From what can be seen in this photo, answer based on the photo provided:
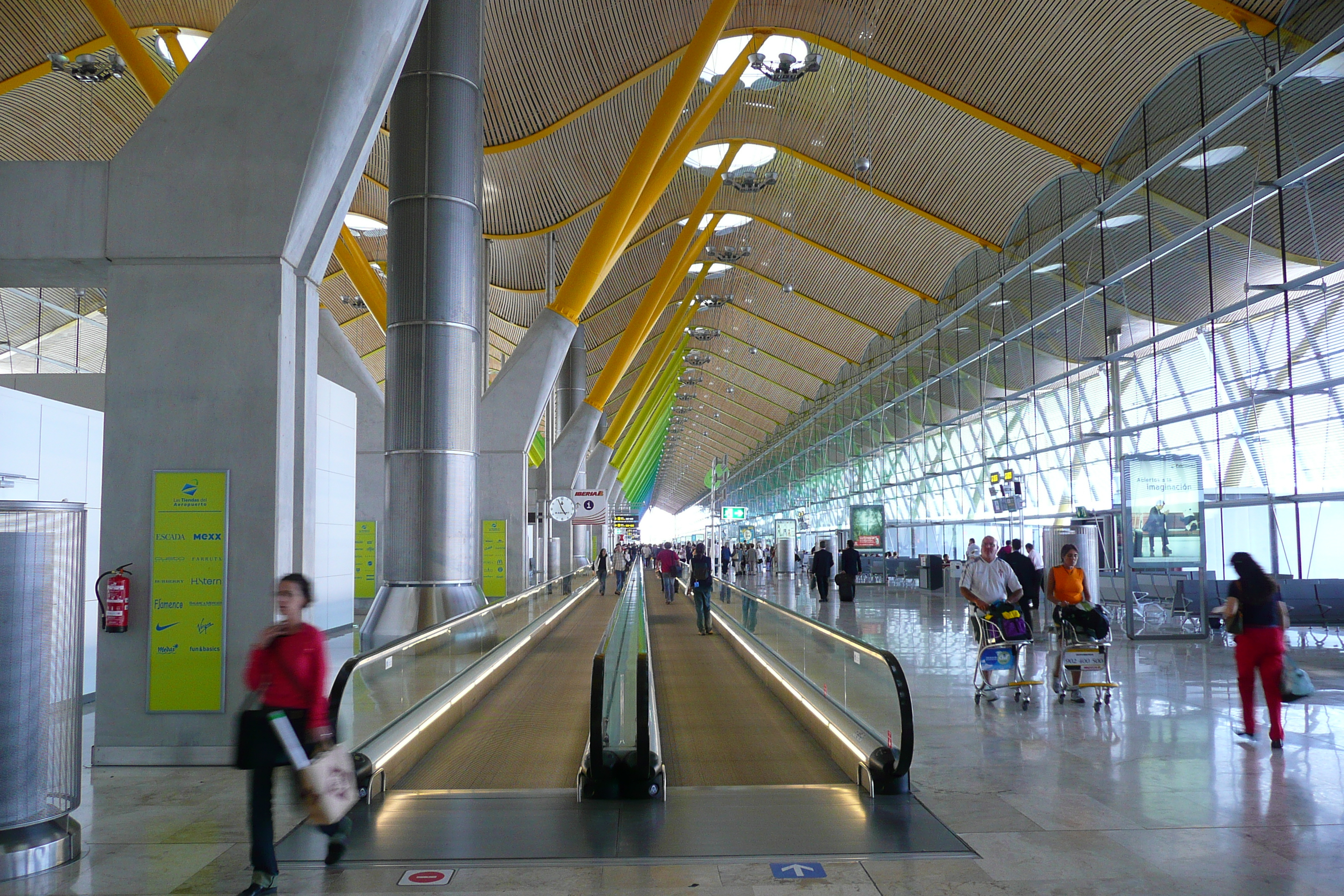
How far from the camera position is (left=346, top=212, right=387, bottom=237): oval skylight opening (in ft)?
101

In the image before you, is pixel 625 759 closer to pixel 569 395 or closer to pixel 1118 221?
pixel 1118 221

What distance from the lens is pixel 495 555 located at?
2347 centimetres

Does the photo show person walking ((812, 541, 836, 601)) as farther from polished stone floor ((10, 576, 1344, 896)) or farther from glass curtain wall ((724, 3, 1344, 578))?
polished stone floor ((10, 576, 1344, 896))

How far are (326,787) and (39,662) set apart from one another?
5.75 ft

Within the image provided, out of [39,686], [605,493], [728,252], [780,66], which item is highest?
[780,66]

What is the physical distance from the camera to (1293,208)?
51.8 feet

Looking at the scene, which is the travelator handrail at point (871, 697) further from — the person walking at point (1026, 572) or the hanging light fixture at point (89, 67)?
the hanging light fixture at point (89, 67)

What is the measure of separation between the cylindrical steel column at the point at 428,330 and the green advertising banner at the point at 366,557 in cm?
976

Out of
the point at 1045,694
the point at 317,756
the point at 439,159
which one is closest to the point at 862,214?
the point at 439,159

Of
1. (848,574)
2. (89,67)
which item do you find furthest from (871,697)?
(89,67)

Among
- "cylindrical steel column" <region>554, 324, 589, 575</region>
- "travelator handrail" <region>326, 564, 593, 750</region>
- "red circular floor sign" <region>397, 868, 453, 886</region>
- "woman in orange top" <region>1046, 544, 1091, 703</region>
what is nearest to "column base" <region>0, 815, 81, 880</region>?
"travelator handrail" <region>326, 564, 593, 750</region>

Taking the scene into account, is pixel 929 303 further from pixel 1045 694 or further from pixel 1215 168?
pixel 1045 694

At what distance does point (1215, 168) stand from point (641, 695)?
53.5 feet

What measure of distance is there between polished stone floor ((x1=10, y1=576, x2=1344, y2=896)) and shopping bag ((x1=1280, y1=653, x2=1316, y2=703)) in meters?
0.38
